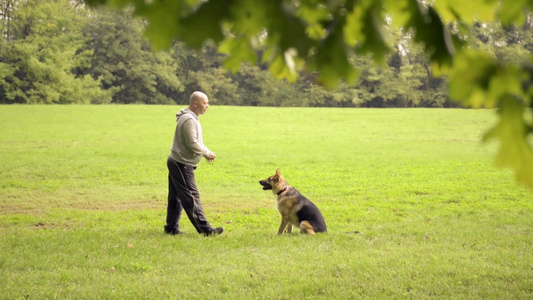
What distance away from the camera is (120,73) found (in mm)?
48250

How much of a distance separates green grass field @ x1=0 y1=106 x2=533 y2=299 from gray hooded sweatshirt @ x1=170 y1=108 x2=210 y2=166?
110 cm

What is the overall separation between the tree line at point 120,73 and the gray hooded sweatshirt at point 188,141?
30.4m

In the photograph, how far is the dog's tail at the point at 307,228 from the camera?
7.65m

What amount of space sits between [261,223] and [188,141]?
265 centimetres

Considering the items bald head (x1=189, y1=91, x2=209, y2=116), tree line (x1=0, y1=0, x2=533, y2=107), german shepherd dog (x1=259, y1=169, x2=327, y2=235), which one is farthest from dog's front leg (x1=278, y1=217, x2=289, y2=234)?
tree line (x1=0, y1=0, x2=533, y2=107)

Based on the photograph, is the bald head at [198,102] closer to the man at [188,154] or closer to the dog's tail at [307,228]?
the man at [188,154]

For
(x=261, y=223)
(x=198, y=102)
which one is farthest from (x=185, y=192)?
(x=261, y=223)

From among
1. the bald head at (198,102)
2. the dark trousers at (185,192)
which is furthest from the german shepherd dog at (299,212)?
the bald head at (198,102)

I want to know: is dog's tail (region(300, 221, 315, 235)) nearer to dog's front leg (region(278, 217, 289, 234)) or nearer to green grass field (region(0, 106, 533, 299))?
green grass field (region(0, 106, 533, 299))

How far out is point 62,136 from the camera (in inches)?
968

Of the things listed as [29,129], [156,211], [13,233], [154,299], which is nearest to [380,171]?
[156,211]

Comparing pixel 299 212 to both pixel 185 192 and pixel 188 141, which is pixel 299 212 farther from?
pixel 188 141

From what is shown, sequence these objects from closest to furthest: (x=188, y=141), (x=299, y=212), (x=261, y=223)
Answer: (x=188, y=141), (x=299, y=212), (x=261, y=223)

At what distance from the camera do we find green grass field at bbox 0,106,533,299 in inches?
218
